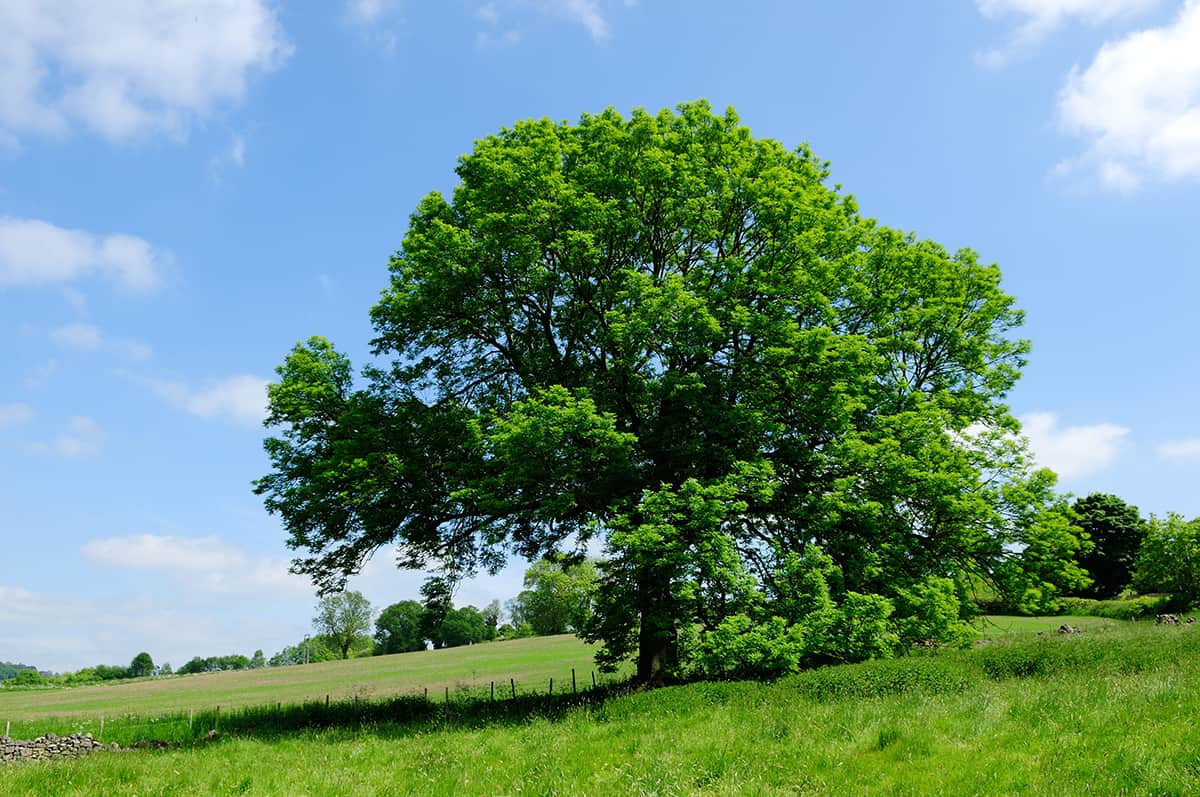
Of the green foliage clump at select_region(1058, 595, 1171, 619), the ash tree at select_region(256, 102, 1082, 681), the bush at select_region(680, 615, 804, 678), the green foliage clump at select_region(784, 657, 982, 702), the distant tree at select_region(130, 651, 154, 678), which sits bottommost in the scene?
the distant tree at select_region(130, 651, 154, 678)

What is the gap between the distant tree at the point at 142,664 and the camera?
17100 centimetres

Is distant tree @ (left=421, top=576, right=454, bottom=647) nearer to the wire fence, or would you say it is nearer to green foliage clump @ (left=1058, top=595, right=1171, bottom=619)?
the wire fence

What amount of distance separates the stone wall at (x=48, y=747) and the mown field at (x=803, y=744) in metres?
3.34

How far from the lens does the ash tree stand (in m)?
20.8

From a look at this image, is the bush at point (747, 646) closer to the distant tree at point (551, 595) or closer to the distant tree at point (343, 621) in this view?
the distant tree at point (551, 595)

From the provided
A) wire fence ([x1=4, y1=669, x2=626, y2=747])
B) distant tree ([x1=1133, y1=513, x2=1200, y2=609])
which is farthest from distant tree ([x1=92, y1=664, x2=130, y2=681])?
distant tree ([x1=1133, y1=513, x2=1200, y2=609])

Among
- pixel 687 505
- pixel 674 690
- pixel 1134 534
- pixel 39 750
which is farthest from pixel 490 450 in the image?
pixel 1134 534

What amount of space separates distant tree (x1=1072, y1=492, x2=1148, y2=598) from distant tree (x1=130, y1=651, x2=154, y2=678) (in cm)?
19447

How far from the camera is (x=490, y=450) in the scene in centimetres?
2173

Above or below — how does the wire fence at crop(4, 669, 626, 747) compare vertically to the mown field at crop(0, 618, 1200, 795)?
below

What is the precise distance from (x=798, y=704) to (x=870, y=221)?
1921 centimetres

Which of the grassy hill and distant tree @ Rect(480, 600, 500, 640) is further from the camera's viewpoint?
distant tree @ Rect(480, 600, 500, 640)

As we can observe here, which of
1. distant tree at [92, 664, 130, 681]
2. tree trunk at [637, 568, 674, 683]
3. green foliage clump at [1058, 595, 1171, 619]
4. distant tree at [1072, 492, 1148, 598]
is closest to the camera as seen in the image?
tree trunk at [637, 568, 674, 683]

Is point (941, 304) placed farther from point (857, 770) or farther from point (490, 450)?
point (857, 770)
